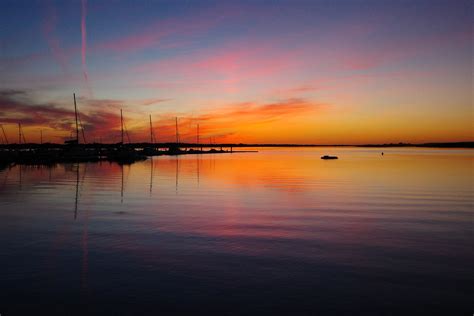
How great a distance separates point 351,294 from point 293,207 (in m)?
13.9

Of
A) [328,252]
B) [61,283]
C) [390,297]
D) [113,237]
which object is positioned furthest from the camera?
[113,237]

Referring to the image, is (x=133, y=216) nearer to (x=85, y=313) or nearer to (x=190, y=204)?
(x=190, y=204)

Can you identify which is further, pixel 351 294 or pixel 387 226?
pixel 387 226

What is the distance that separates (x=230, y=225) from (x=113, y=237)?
17.3 feet

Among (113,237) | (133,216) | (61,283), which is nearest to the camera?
(61,283)

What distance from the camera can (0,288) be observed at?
31.7 feet

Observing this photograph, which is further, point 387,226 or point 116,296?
point 387,226

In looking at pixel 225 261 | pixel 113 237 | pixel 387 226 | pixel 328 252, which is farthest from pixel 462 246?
pixel 113 237

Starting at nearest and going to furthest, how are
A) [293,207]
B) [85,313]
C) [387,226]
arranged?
1. [85,313]
2. [387,226]
3. [293,207]

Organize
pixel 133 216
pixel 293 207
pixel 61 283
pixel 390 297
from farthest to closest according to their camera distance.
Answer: pixel 293 207, pixel 133 216, pixel 61 283, pixel 390 297

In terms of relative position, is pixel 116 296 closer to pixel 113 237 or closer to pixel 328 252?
pixel 113 237

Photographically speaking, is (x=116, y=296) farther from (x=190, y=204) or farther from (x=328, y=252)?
(x=190, y=204)

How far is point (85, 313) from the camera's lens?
8.46 m

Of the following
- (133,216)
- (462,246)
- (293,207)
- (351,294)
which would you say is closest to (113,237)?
(133,216)
